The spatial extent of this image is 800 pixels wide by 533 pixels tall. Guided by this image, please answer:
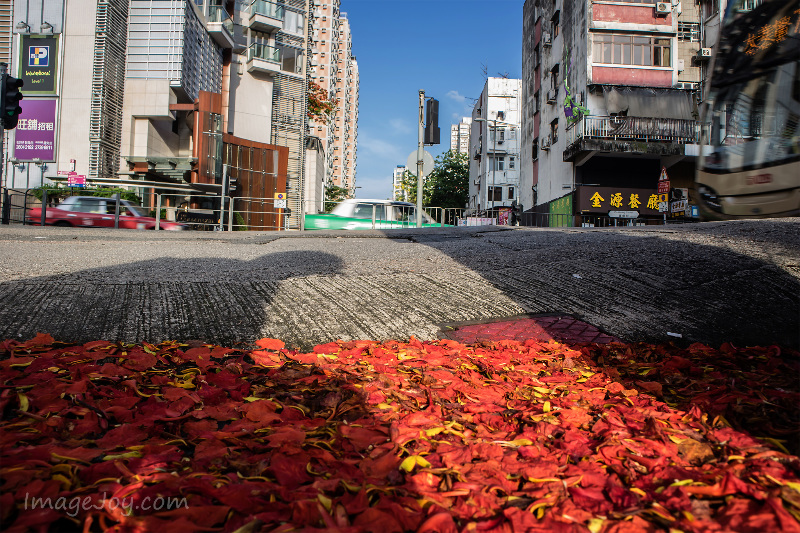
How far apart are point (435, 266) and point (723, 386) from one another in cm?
339

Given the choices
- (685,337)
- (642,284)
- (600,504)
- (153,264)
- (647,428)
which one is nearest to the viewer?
(600,504)

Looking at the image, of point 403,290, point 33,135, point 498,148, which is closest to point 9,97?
point 403,290

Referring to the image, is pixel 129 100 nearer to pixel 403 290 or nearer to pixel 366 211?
pixel 366 211

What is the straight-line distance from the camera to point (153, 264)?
5504mm

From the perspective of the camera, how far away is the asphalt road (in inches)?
139

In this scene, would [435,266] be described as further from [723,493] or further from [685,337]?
[723,493]

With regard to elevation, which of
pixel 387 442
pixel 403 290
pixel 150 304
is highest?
pixel 403 290

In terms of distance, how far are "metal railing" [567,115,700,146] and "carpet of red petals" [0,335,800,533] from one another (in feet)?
72.5

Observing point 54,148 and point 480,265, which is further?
point 54,148

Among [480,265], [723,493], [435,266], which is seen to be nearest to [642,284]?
[480,265]

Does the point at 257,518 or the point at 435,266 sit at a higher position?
the point at 435,266

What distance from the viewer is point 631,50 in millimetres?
23984

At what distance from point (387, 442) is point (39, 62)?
2580cm

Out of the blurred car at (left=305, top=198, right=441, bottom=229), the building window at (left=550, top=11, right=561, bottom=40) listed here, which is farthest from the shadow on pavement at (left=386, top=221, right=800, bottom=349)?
the building window at (left=550, top=11, right=561, bottom=40)
